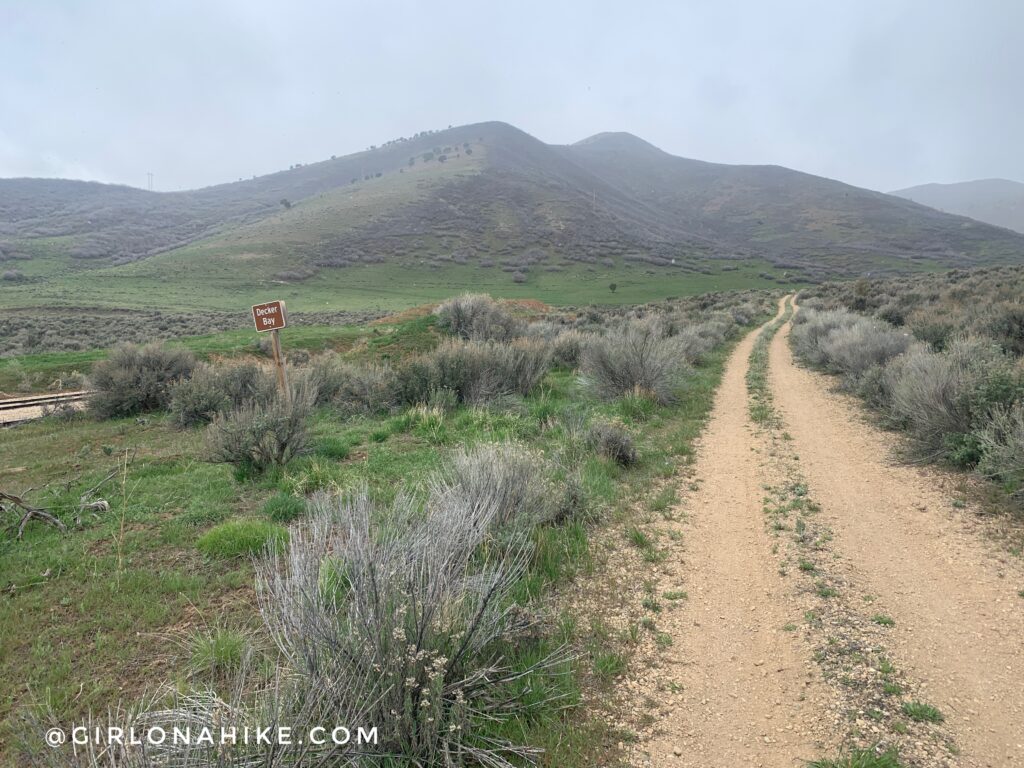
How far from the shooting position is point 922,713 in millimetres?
2516

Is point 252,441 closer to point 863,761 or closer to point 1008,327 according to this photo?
point 863,761

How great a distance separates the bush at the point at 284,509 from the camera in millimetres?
4802

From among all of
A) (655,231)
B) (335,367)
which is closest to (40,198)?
(655,231)

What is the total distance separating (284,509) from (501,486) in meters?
2.28

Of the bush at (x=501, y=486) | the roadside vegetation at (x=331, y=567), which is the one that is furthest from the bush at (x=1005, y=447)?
the bush at (x=501, y=486)

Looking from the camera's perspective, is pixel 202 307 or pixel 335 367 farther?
pixel 202 307

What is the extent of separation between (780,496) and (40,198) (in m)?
172

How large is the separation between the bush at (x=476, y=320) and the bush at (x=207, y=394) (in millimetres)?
8343

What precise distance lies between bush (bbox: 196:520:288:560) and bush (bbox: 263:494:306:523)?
0.36 m

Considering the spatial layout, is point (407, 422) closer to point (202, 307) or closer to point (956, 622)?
point (956, 622)

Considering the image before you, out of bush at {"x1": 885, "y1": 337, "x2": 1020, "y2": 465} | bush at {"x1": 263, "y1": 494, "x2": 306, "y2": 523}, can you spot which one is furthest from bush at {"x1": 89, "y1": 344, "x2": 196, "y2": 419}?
bush at {"x1": 885, "y1": 337, "x2": 1020, "y2": 465}

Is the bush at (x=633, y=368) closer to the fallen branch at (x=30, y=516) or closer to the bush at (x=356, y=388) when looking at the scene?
the bush at (x=356, y=388)

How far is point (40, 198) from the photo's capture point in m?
121

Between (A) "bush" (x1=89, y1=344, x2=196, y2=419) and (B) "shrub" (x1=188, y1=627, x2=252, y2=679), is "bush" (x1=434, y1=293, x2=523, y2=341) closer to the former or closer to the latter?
(A) "bush" (x1=89, y1=344, x2=196, y2=419)
